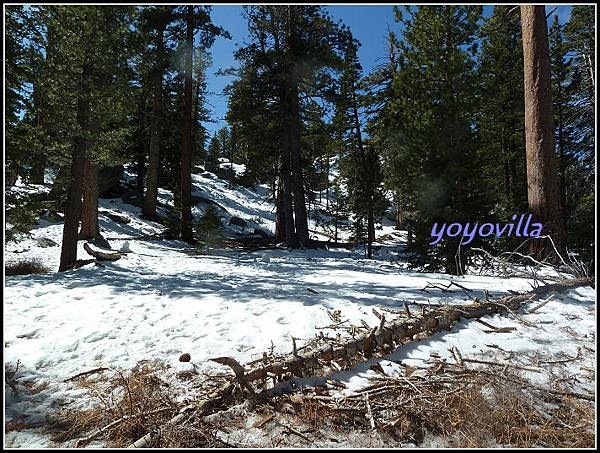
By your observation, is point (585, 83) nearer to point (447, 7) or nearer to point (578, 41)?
point (578, 41)

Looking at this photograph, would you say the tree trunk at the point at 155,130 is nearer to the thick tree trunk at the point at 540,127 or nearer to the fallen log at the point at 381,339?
the thick tree trunk at the point at 540,127

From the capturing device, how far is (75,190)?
794 cm

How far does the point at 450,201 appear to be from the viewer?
8.67 metres

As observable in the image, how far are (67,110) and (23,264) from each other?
429cm

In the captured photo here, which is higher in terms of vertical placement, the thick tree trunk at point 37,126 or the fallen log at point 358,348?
the thick tree trunk at point 37,126

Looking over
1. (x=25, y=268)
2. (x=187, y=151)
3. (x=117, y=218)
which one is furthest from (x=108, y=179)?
(x=25, y=268)

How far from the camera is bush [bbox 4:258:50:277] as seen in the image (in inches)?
317

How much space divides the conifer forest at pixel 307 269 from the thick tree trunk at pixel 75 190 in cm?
5

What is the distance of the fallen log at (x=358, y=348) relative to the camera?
209cm

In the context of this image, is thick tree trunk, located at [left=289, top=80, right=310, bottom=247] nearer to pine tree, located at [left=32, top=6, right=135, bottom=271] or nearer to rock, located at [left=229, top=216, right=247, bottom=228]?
pine tree, located at [left=32, top=6, right=135, bottom=271]

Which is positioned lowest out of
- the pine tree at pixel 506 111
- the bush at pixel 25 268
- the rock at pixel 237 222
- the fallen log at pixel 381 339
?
the bush at pixel 25 268

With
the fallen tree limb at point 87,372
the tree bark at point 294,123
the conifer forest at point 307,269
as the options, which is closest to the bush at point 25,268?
the conifer forest at point 307,269

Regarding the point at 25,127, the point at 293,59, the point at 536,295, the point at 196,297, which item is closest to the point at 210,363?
the point at 196,297

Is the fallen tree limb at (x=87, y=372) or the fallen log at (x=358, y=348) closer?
the fallen log at (x=358, y=348)
